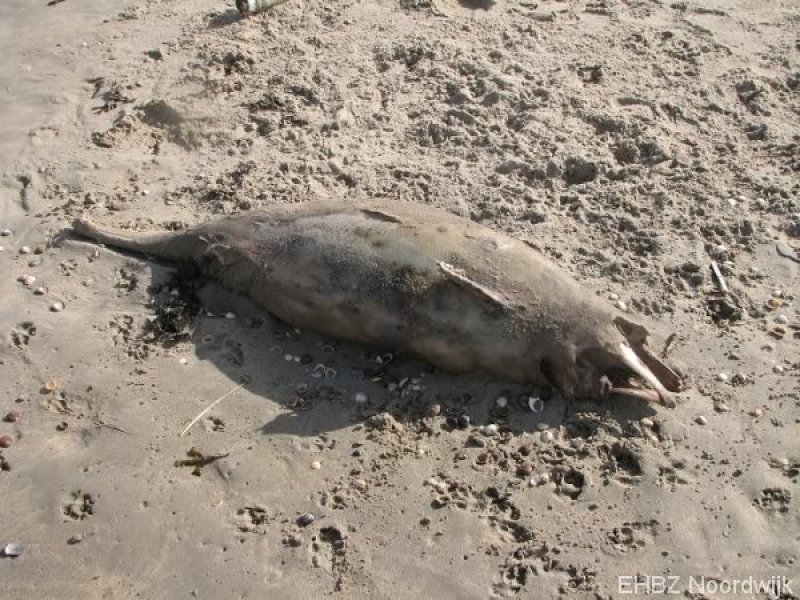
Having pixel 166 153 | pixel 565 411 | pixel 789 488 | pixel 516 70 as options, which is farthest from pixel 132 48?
pixel 789 488

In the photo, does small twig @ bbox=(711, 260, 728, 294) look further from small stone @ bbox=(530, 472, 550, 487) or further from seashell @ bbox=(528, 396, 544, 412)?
small stone @ bbox=(530, 472, 550, 487)

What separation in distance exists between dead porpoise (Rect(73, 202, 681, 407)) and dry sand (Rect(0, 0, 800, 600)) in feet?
0.52

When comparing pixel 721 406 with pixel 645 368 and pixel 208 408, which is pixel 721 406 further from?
pixel 208 408

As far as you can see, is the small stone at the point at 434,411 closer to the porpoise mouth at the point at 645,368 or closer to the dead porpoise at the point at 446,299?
the dead porpoise at the point at 446,299

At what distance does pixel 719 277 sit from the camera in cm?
521

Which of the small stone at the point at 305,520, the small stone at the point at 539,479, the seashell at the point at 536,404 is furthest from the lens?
the seashell at the point at 536,404

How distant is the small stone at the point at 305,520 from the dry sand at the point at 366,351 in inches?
1.7

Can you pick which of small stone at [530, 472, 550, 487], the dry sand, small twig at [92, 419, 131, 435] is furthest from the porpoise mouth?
small twig at [92, 419, 131, 435]

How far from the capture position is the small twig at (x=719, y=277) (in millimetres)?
5148

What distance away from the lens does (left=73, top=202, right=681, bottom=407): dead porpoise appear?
455cm

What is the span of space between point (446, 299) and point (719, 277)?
6.01ft

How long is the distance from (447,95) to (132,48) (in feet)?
9.65

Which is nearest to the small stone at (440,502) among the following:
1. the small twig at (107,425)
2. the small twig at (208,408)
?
the small twig at (208,408)

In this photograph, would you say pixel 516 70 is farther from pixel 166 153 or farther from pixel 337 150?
pixel 166 153
